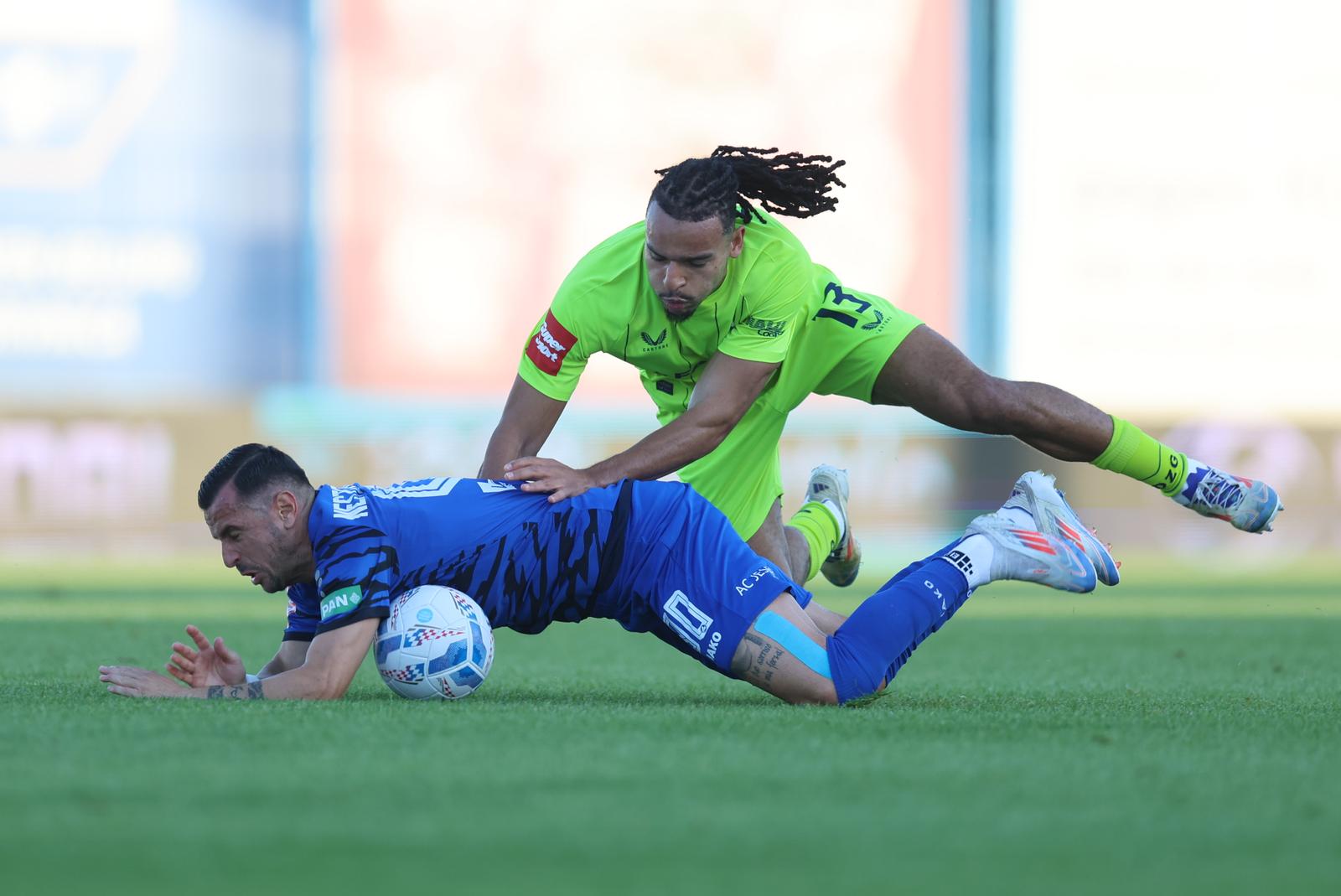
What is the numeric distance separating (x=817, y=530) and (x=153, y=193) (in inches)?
471

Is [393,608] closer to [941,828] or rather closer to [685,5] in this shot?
[941,828]

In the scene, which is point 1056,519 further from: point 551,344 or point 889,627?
point 551,344

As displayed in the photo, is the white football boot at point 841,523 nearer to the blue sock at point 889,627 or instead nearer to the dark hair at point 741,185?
the dark hair at point 741,185

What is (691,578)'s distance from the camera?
187 inches

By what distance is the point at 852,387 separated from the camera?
609 centimetres

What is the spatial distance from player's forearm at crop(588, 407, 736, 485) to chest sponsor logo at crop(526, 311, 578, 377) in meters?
0.58

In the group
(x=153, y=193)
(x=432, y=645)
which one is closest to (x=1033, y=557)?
(x=432, y=645)

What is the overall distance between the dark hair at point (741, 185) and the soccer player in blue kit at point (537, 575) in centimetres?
102

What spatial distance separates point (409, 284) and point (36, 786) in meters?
13.7

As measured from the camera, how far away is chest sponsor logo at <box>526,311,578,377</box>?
5.98 meters

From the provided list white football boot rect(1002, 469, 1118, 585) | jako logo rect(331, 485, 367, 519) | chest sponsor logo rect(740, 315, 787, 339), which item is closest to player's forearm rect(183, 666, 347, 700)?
jako logo rect(331, 485, 367, 519)

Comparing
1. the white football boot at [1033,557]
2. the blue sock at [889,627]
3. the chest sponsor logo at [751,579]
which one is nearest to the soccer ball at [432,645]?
the chest sponsor logo at [751,579]

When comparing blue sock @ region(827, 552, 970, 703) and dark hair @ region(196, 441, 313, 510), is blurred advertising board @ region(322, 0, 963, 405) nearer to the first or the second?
blue sock @ region(827, 552, 970, 703)

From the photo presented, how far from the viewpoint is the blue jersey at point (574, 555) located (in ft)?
15.4
